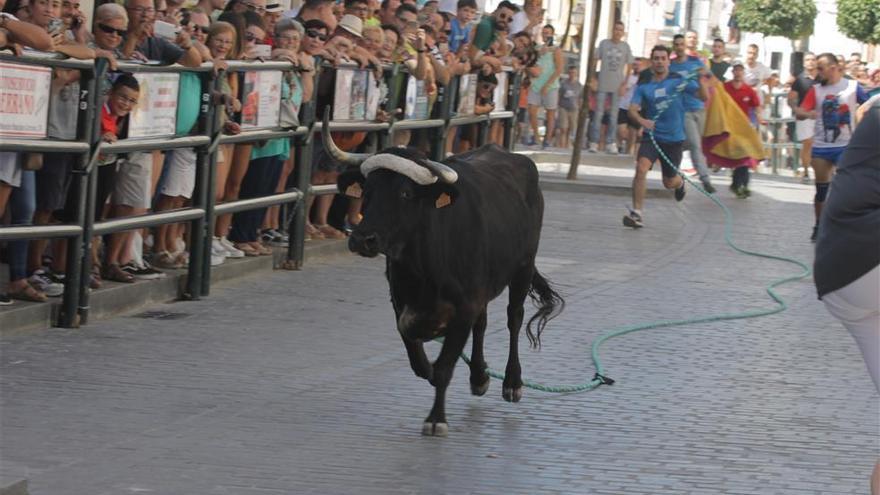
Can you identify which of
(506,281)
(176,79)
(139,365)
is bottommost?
(139,365)

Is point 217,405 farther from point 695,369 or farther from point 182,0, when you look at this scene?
point 182,0

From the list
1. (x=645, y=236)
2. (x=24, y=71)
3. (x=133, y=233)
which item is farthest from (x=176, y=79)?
(x=645, y=236)

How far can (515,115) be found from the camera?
2152cm

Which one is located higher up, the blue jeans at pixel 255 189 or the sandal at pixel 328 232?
the blue jeans at pixel 255 189

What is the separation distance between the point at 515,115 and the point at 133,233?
1010 cm

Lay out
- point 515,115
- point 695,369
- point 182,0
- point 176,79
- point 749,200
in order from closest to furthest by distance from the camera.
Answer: point 695,369, point 176,79, point 182,0, point 515,115, point 749,200

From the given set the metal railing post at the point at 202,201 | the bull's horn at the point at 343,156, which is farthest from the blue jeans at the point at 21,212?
the bull's horn at the point at 343,156

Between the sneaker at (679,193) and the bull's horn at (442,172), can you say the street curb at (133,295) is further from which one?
the sneaker at (679,193)

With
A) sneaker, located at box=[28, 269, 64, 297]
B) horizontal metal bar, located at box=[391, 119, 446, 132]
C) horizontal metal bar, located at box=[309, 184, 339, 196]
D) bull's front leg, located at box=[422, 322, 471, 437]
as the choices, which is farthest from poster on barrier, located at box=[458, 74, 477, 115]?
bull's front leg, located at box=[422, 322, 471, 437]

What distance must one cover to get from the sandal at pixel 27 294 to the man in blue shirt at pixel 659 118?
9.84 meters

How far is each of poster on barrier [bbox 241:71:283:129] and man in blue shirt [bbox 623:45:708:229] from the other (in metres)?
6.71

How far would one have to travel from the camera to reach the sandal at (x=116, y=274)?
11.7 metres

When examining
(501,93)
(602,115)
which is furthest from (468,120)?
(602,115)

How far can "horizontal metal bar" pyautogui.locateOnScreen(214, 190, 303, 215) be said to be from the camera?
42.0ft
